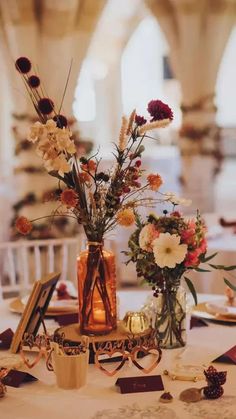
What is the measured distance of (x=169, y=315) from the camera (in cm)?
231

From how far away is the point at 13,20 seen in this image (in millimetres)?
5945

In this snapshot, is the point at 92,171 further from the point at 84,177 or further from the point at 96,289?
the point at 96,289

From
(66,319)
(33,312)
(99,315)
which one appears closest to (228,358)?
(99,315)

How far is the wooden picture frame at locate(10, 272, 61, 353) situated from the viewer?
2246 millimetres

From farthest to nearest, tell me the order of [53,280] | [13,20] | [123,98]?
1. [123,98]
2. [13,20]
3. [53,280]

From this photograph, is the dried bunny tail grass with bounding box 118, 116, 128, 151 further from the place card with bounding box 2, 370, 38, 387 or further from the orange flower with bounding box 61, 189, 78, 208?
the place card with bounding box 2, 370, 38, 387

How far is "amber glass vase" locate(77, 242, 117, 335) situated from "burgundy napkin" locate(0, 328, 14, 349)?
0.94ft

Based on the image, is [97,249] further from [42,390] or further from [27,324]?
[42,390]

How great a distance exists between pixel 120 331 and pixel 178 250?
0.32 metres

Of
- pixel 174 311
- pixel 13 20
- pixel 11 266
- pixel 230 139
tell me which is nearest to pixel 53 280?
pixel 174 311

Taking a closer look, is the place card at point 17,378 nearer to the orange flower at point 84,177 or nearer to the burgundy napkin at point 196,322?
the orange flower at point 84,177

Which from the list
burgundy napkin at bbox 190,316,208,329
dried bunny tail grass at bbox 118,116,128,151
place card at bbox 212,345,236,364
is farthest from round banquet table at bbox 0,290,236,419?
dried bunny tail grass at bbox 118,116,128,151

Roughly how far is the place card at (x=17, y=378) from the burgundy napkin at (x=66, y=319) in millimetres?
595

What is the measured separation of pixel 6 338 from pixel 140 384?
2.04 feet
